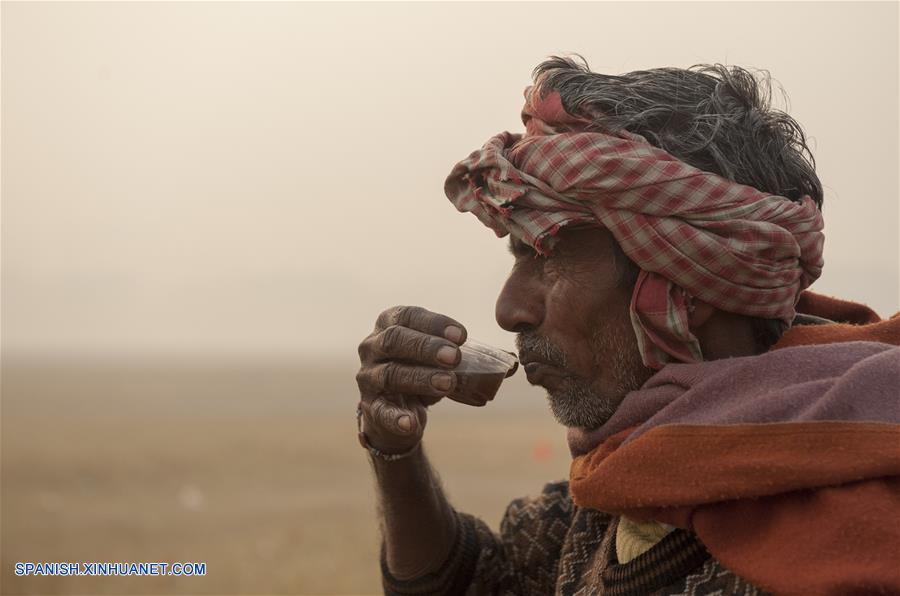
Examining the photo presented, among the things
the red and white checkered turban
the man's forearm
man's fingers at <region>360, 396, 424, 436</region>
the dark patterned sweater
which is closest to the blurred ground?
the man's forearm

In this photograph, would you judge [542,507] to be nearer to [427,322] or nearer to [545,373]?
[545,373]

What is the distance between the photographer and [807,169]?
314 cm

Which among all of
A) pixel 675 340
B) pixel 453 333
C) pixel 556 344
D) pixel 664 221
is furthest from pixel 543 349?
pixel 664 221

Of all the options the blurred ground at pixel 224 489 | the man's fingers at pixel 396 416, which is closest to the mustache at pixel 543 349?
the man's fingers at pixel 396 416

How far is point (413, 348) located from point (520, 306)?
396 millimetres

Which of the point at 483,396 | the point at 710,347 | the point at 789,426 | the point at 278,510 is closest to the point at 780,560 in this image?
the point at 789,426

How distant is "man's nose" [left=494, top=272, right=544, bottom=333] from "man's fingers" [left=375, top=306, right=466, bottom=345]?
0.70 ft

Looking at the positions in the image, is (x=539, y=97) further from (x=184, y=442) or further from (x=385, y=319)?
(x=184, y=442)

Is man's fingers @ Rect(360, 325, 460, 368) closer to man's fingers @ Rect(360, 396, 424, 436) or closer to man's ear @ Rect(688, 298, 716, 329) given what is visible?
man's fingers @ Rect(360, 396, 424, 436)

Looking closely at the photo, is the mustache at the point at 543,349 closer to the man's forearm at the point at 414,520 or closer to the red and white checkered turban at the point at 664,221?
the red and white checkered turban at the point at 664,221

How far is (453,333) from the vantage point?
9.80ft

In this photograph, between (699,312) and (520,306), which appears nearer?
(699,312)

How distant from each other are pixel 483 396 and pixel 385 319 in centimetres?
41

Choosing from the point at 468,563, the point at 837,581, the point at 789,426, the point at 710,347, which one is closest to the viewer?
the point at 837,581
